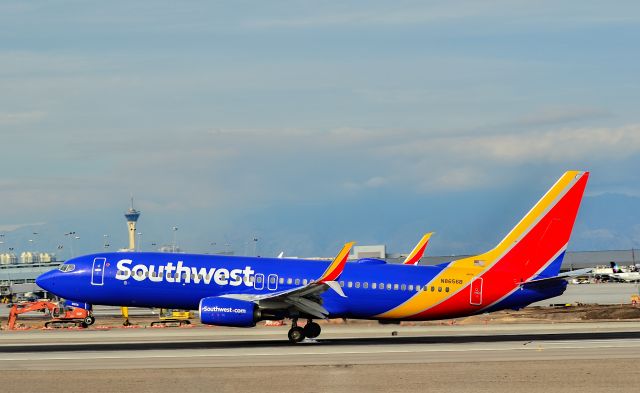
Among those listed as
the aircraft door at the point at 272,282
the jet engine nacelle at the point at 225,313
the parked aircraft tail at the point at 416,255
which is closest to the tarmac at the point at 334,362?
the jet engine nacelle at the point at 225,313

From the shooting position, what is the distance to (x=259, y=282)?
157 ft

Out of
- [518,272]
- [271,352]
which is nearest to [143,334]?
[271,352]

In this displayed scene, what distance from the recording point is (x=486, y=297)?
48.9 metres

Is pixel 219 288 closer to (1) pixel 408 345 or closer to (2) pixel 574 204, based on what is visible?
(1) pixel 408 345

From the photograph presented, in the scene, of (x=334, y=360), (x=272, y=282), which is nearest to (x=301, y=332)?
(x=272, y=282)

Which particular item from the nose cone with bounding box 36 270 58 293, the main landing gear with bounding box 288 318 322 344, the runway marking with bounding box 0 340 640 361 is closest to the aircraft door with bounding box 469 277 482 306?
the runway marking with bounding box 0 340 640 361

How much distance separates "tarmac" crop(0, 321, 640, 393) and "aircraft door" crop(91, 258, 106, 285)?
10.2ft

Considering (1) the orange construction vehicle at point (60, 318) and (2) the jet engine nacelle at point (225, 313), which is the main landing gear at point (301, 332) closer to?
(2) the jet engine nacelle at point (225, 313)

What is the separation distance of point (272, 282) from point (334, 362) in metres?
11.2

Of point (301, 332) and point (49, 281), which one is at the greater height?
point (49, 281)

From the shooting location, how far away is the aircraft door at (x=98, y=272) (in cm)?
4869

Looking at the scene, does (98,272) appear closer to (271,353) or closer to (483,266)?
(271,353)

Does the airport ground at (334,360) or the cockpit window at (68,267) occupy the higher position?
the cockpit window at (68,267)

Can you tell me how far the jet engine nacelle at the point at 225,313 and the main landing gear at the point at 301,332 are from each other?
257 centimetres
